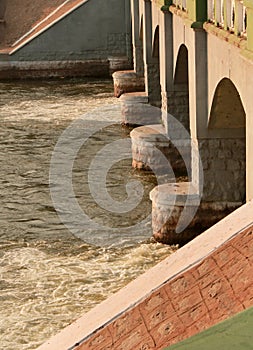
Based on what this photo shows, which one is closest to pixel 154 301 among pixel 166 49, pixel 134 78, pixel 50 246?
pixel 50 246

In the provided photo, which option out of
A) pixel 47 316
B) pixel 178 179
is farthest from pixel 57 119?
pixel 47 316

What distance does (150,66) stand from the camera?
2858cm

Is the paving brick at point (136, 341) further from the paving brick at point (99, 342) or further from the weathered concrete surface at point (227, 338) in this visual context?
the weathered concrete surface at point (227, 338)

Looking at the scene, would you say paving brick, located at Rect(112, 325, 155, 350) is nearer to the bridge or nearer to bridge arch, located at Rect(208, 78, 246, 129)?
the bridge

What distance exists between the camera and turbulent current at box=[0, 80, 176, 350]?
14305 millimetres

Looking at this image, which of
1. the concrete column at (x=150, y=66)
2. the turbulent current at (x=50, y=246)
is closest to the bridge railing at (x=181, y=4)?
the turbulent current at (x=50, y=246)

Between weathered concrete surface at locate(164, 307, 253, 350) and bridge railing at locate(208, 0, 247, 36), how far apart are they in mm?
6884

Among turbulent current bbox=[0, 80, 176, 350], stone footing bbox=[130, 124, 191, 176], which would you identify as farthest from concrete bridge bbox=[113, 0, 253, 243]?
turbulent current bbox=[0, 80, 176, 350]

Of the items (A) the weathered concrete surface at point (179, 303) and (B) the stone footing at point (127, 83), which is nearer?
(A) the weathered concrete surface at point (179, 303)

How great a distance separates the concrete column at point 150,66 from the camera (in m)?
28.3

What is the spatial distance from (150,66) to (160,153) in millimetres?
7081

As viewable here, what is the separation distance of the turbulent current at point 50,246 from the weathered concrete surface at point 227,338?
647 cm

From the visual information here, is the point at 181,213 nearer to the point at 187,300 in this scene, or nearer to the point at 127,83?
the point at 187,300

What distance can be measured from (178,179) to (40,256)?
19.6 feet
